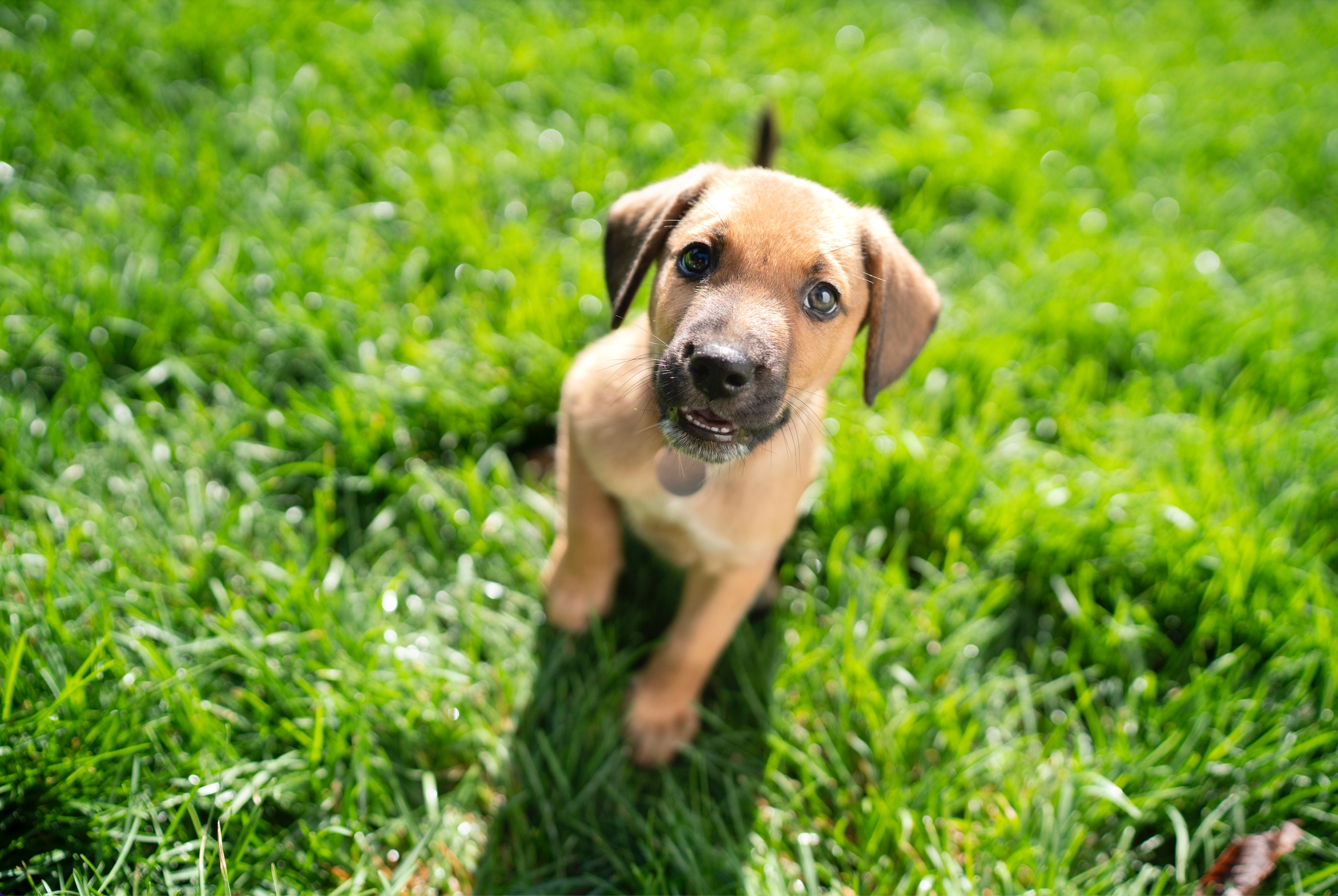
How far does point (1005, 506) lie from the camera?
335 centimetres

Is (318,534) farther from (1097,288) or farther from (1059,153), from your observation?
(1059,153)

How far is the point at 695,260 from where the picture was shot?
230 cm

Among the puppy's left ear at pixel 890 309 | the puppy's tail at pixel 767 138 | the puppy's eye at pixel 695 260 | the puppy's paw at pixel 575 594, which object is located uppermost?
the puppy's tail at pixel 767 138

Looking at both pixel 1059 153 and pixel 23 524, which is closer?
pixel 23 524

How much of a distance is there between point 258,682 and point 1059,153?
4.83 m

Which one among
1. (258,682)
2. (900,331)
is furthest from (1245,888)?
(258,682)

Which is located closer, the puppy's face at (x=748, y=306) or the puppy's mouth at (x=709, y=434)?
the puppy's face at (x=748, y=306)

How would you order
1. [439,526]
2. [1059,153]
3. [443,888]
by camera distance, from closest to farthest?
1. [443,888]
2. [439,526]
3. [1059,153]

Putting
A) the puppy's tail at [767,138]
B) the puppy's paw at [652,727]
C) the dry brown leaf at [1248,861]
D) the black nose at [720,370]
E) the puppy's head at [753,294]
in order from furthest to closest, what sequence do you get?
1. the puppy's tail at [767,138]
2. the puppy's paw at [652,727]
3. the dry brown leaf at [1248,861]
4. the puppy's head at [753,294]
5. the black nose at [720,370]

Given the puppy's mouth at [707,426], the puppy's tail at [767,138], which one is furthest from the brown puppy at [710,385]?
the puppy's tail at [767,138]

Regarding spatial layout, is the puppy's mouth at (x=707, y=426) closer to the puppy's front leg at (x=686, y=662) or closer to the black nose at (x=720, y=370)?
the black nose at (x=720, y=370)

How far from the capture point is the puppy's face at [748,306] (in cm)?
206

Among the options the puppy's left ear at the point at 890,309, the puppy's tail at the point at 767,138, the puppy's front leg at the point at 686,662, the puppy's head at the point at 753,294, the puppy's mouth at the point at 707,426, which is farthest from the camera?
the puppy's tail at the point at 767,138

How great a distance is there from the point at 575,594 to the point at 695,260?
4.20 ft
